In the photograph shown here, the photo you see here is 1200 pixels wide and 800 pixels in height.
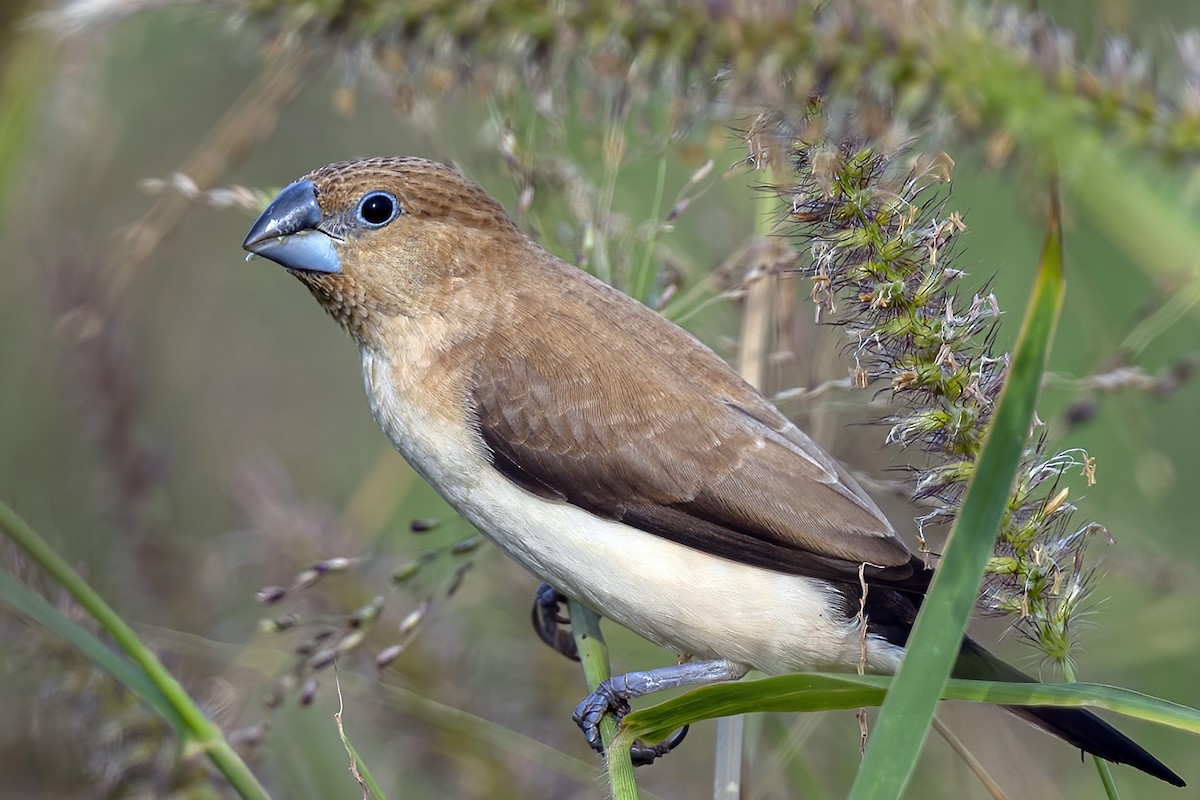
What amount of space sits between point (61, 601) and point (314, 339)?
129 inches

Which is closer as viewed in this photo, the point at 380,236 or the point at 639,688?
the point at 639,688

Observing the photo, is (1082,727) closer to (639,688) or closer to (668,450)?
(639,688)

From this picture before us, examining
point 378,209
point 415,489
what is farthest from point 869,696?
point 415,489

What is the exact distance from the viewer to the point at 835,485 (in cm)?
261

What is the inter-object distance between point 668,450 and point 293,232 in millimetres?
965

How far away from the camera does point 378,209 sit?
2.81 meters

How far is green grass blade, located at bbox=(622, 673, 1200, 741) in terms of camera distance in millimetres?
1634

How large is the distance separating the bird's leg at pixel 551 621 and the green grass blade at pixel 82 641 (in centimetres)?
119

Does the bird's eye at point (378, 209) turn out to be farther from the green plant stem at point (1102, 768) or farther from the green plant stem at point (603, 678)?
the green plant stem at point (1102, 768)

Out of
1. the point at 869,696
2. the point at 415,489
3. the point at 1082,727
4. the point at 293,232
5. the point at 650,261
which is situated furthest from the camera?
the point at 415,489

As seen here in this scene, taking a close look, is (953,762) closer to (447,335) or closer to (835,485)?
(835,485)

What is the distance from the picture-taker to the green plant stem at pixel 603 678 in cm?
203

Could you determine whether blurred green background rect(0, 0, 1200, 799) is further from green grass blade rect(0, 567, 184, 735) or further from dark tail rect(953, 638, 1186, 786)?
green grass blade rect(0, 567, 184, 735)

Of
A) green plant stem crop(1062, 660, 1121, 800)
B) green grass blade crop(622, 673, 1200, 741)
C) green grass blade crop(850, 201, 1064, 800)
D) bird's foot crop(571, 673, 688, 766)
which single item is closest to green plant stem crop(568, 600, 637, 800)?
bird's foot crop(571, 673, 688, 766)
